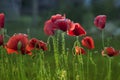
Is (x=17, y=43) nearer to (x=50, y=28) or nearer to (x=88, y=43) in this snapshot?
(x=50, y=28)

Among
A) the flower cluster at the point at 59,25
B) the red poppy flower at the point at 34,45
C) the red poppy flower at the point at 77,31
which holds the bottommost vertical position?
the red poppy flower at the point at 34,45

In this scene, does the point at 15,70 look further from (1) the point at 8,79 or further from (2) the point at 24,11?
(2) the point at 24,11

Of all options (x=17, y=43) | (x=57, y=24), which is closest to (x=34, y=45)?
(x=17, y=43)

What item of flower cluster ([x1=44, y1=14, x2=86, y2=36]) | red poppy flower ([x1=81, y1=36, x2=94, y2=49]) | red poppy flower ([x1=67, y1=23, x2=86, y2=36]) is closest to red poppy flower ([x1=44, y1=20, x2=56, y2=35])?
flower cluster ([x1=44, y1=14, x2=86, y2=36])

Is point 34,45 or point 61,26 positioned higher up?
point 61,26

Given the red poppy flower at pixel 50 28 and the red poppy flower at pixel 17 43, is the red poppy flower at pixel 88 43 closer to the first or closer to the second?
the red poppy flower at pixel 50 28

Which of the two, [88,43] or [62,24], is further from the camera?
[88,43]

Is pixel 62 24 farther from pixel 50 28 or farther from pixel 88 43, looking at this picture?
pixel 88 43

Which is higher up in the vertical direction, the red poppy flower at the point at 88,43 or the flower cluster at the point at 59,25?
the flower cluster at the point at 59,25

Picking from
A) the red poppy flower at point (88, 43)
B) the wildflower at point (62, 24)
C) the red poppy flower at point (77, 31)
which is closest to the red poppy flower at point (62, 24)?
the wildflower at point (62, 24)

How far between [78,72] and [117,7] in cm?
1940

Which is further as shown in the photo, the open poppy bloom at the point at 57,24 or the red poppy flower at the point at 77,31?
the red poppy flower at the point at 77,31

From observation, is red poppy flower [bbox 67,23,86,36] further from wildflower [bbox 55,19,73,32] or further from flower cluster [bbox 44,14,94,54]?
wildflower [bbox 55,19,73,32]

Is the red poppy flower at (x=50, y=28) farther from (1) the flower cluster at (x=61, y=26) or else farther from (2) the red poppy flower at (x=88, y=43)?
(2) the red poppy flower at (x=88, y=43)
